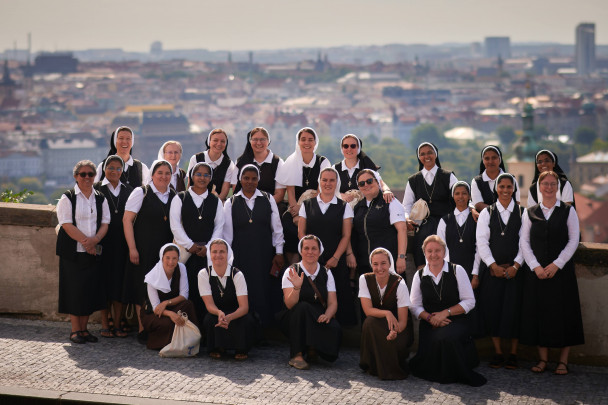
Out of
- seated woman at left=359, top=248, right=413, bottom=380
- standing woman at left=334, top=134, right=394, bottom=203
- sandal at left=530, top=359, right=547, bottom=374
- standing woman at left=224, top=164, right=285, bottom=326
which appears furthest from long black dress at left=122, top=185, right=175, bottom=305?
sandal at left=530, top=359, right=547, bottom=374

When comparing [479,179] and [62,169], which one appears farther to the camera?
[62,169]

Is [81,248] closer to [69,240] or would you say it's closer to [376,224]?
[69,240]

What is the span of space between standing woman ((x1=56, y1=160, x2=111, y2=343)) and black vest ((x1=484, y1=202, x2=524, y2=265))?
7.82ft

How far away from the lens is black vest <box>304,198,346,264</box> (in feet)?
20.1

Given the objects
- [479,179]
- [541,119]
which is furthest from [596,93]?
[479,179]

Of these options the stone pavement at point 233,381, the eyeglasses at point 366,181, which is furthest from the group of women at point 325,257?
the stone pavement at point 233,381

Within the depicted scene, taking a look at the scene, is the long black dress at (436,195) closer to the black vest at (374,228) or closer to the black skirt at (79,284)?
the black vest at (374,228)

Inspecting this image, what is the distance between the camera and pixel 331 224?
241 inches

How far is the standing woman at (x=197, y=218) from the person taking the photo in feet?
20.2

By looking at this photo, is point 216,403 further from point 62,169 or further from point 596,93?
point 596,93

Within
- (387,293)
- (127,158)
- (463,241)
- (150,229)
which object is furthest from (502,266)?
(127,158)

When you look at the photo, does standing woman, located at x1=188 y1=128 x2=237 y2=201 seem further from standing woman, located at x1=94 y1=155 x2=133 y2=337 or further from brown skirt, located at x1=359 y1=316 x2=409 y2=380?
brown skirt, located at x1=359 y1=316 x2=409 y2=380

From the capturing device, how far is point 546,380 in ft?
18.5

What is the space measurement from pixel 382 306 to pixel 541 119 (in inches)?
6504
